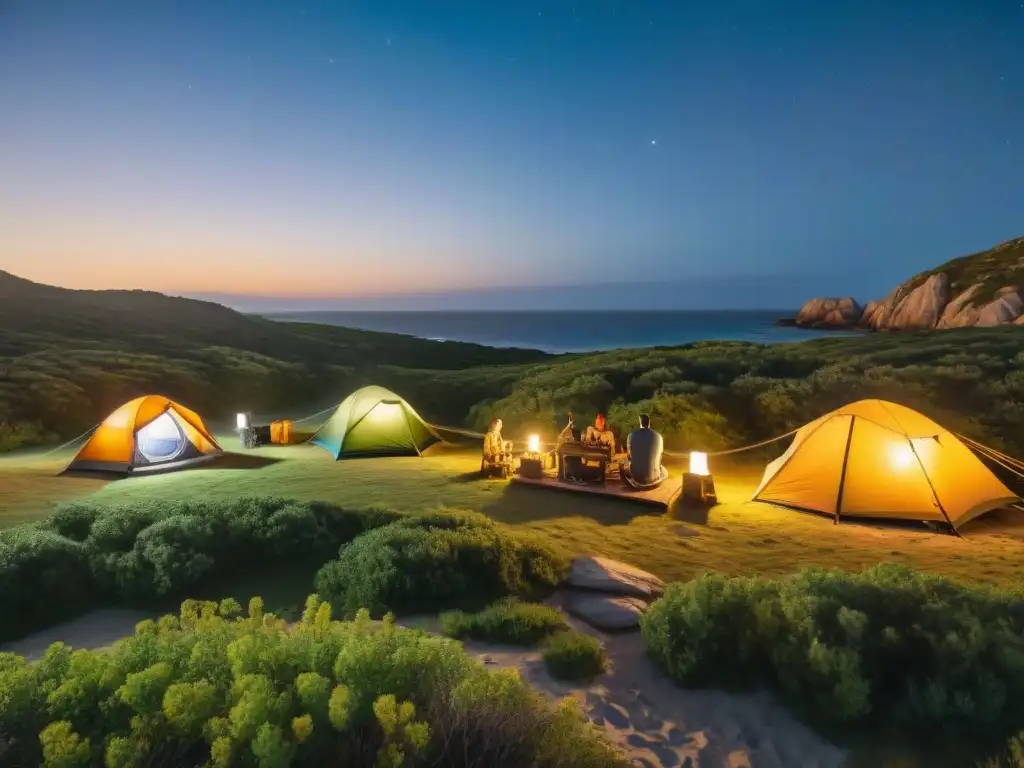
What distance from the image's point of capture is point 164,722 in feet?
11.5

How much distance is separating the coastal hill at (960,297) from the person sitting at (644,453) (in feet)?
114

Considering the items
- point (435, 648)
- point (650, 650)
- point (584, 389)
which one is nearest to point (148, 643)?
point (435, 648)

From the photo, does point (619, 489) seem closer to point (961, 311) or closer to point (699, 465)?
point (699, 465)

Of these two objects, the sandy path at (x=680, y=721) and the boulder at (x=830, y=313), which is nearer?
the sandy path at (x=680, y=721)

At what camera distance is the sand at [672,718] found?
4.48m

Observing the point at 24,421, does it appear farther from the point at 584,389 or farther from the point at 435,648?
the point at 435,648

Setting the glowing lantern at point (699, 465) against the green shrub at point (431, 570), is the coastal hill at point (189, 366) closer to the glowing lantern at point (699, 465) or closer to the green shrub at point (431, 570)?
the glowing lantern at point (699, 465)

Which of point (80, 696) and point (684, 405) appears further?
point (684, 405)

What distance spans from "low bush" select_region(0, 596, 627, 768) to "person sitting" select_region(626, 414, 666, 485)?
7.86 metres

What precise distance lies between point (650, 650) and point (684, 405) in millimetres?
12811

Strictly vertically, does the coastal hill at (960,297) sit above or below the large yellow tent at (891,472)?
above

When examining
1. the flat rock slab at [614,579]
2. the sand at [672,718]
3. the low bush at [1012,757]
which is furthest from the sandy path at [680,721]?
the flat rock slab at [614,579]

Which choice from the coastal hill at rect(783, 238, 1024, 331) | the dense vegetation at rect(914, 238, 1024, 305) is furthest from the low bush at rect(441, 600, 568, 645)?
the dense vegetation at rect(914, 238, 1024, 305)

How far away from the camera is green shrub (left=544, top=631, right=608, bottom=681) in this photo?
5492 millimetres
